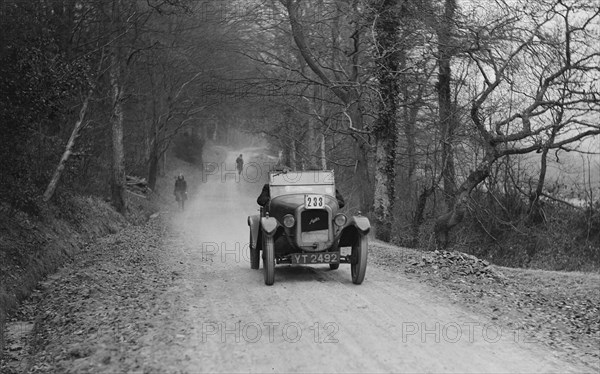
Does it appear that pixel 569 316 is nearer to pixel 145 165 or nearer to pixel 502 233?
pixel 502 233

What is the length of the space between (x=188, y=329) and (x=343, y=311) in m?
2.20

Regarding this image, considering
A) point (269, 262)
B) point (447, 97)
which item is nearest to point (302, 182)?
point (269, 262)

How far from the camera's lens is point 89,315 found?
8.89 meters

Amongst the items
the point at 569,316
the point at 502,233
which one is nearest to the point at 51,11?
the point at 569,316

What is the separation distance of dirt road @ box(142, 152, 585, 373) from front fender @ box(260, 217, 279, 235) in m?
0.93

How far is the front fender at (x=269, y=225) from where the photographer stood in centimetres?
1069

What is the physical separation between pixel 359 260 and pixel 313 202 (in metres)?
1.29

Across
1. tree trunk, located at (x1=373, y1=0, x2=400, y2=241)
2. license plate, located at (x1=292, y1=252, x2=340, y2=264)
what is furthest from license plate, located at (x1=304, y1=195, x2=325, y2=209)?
tree trunk, located at (x1=373, y1=0, x2=400, y2=241)

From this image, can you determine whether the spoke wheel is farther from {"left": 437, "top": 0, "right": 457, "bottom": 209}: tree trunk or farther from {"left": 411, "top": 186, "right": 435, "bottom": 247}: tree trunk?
{"left": 411, "top": 186, "right": 435, "bottom": 247}: tree trunk

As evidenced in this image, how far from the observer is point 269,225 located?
10.8 meters

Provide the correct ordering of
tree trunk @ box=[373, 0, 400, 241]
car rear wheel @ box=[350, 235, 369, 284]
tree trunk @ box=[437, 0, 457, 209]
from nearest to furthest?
car rear wheel @ box=[350, 235, 369, 284], tree trunk @ box=[437, 0, 457, 209], tree trunk @ box=[373, 0, 400, 241]

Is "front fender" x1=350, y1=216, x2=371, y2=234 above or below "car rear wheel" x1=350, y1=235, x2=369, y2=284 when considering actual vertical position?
above

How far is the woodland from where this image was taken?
548 inches

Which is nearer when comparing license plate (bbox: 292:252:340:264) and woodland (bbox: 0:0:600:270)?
license plate (bbox: 292:252:340:264)
